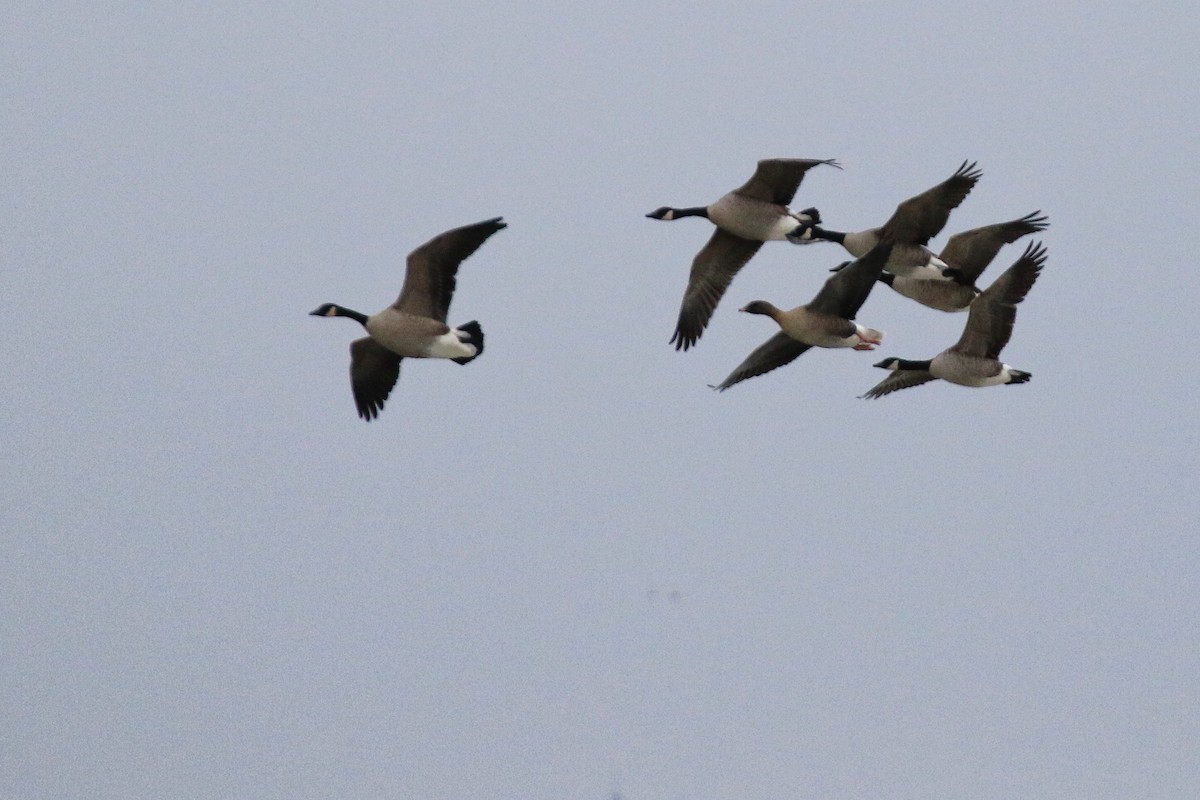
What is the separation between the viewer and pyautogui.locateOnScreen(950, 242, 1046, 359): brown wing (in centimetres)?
1716

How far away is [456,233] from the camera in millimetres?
16812

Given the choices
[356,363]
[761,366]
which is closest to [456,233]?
[356,363]

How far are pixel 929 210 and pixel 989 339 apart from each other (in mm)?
1497

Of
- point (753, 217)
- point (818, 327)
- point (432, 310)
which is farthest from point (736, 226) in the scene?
point (432, 310)

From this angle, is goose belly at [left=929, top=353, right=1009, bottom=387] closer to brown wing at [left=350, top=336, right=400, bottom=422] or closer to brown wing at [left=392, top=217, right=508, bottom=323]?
brown wing at [left=392, top=217, right=508, bottom=323]

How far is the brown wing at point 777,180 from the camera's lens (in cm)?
1850

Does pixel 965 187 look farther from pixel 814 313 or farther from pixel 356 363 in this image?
pixel 356 363

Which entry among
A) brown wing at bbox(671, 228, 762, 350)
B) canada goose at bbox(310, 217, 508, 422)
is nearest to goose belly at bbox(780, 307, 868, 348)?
brown wing at bbox(671, 228, 762, 350)

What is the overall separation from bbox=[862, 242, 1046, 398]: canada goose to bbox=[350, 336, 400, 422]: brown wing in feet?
15.5

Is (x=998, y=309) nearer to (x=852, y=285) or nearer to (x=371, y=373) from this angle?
(x=852, y=285)

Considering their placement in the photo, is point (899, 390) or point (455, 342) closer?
point (455, 342)

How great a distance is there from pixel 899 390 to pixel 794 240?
174 cm

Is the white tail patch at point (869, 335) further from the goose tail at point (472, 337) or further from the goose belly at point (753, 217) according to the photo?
the goose tail at point (472, 337)

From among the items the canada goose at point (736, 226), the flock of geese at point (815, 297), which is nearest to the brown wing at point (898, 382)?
the flock of geese at point (815, 297)
